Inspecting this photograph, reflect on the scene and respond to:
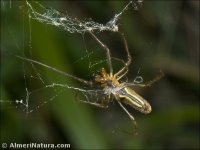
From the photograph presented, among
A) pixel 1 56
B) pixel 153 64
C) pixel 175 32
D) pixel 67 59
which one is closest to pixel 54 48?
pixel 67 59

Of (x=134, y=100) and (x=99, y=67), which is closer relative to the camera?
(x=134, y=100)

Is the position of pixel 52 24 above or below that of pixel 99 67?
below

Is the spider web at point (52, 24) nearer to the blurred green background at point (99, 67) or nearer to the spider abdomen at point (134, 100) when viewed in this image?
the blurred green background at point (99, 67)

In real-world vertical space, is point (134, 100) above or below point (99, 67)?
below

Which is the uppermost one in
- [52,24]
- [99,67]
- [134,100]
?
[99,67]

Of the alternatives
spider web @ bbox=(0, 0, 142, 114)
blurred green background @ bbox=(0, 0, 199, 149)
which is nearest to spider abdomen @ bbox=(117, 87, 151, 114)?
spider web @ bbox=(0, 0, 142, 114)

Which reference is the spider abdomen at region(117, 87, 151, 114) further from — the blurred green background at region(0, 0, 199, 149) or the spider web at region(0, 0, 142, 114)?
the blurred green background at region(0, 0, 199, 149)

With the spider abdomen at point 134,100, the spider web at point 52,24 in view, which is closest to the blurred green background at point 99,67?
the spider web at point 52,24

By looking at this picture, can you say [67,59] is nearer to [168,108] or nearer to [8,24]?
[8,24]

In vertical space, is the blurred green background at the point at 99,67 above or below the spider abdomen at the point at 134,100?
above
